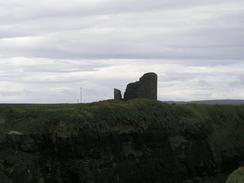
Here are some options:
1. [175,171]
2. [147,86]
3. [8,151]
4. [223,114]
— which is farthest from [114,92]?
[8,151]

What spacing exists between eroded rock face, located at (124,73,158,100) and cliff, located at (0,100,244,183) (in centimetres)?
461

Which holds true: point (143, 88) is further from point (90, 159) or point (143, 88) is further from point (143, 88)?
point (90, 159)

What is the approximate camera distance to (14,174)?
30172 mm

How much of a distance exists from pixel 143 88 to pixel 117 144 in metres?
12.2

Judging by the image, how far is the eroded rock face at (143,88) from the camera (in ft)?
151

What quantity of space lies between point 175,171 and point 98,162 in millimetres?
5481

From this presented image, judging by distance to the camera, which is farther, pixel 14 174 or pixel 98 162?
pixel 98 162

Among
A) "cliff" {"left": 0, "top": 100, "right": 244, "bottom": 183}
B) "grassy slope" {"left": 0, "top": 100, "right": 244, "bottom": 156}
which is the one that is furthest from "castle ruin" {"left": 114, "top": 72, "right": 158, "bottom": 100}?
"cliff" {"left": 0, "top": 100, "right": 244, "bottom": 183}

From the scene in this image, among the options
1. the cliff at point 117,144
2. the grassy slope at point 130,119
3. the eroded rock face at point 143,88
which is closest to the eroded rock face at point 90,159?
the cliff at point 117,144

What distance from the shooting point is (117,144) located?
114 feet

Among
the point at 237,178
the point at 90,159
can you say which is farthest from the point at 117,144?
the point at 237,178

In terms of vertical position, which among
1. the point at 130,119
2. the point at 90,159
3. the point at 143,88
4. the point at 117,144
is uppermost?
the point at 143,88

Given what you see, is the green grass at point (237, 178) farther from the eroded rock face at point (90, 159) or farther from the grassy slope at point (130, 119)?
the grassy slope at point (130, 119)

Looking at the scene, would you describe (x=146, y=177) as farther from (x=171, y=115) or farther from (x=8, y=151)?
(x=8, y=151)
